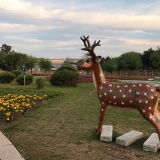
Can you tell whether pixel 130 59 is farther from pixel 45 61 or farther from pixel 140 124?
pixel 140 124

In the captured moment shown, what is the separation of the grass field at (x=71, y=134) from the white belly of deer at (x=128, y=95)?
915 millimetres

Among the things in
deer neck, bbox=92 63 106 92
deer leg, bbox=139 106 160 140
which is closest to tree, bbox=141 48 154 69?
deer neck, bbox=92 63 106 92

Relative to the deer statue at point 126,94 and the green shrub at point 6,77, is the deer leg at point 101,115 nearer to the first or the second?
Result: the deer statue at point 126,94

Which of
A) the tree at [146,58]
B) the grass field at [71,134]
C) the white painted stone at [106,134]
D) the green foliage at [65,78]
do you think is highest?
the tree at [146,58]

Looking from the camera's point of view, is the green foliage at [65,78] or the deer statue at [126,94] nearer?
the deer statue at [126,94]

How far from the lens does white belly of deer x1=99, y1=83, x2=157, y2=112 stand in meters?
5.73

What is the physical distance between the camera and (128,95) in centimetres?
599

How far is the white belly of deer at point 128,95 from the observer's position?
18.8ft

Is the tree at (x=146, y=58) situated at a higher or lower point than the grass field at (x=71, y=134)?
higher

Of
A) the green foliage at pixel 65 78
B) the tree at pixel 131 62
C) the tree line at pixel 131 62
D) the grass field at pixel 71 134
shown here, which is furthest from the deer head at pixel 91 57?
the tree at pixel 131 62

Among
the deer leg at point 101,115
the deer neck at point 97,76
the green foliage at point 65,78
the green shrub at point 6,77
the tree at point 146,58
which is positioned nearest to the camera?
the deer leg at point 101,115

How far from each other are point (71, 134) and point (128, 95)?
1815 mm

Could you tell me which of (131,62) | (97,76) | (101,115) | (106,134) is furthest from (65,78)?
(131,62)

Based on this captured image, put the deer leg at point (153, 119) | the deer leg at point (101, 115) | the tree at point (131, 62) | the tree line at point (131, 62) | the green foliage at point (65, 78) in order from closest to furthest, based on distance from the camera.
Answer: the deer leg at point (153, 119), the deer leg at point (101, 115), the green foliage at point (65, 78), the tree line at point (131, 62), the tree at point (131, 62)
